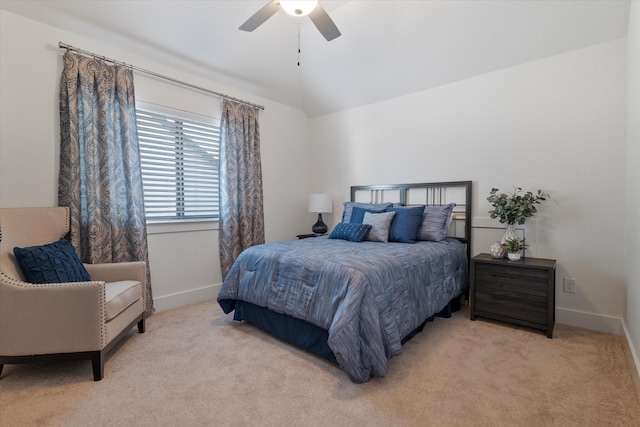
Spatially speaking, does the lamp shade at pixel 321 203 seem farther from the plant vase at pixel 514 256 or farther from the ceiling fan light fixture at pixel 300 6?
the ceiling fan light fixture at pixel 300 6

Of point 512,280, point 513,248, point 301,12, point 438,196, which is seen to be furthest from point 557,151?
point 301,12

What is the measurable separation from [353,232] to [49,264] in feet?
8.56

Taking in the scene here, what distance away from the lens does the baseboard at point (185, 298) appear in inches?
130

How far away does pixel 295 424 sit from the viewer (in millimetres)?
1547

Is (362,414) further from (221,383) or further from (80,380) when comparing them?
(80,380)

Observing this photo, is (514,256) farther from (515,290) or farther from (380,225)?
(380,225)

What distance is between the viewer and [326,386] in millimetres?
1876

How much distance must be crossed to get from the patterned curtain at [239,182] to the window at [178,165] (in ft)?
0.59

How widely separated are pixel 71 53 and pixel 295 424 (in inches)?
136

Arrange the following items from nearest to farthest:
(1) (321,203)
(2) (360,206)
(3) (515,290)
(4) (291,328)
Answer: (4) (291,328) < (3) (515,290) < (2) (360,206) < (1) (321,203)

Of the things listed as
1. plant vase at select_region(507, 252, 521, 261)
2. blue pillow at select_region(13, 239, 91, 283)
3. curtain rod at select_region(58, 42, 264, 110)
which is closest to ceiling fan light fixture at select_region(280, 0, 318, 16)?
curtain rod at select_region(58, 42, 264, 110)

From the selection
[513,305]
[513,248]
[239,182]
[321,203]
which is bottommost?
[513,305]

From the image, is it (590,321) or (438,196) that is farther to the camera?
(438,196)

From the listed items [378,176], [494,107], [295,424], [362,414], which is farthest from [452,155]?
[295,424]
